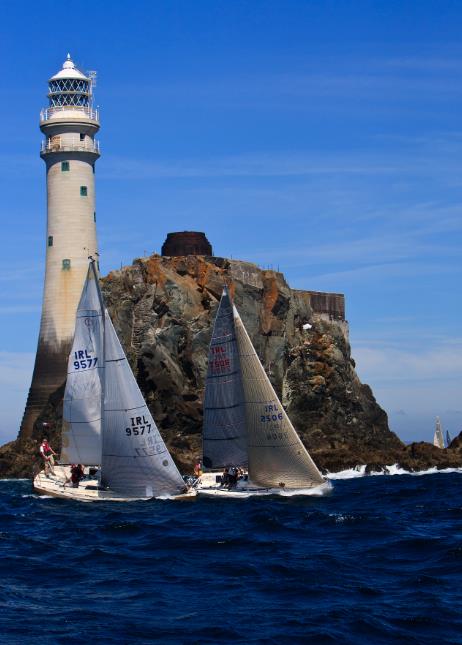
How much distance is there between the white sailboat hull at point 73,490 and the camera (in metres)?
42.3

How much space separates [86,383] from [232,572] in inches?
722

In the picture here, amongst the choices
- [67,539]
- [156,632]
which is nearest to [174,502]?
[67,539]

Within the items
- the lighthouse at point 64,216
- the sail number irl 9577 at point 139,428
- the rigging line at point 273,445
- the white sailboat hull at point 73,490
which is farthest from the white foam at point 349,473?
the sail number irl 9577 at point 139,428

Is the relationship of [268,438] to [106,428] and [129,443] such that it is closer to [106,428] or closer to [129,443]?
[129,443]

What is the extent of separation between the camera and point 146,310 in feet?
238

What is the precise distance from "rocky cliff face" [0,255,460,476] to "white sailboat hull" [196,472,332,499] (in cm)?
2176

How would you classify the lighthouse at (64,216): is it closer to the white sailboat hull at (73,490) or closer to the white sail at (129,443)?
the white sailboat hull at (73,490)

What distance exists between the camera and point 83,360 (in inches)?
1726

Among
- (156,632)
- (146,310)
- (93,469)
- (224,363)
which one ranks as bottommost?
(156,632)

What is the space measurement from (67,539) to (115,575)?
6.96 metres

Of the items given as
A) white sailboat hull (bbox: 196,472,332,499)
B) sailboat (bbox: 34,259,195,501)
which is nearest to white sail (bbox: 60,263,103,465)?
sailboat (bbox: 34,259,195,501)

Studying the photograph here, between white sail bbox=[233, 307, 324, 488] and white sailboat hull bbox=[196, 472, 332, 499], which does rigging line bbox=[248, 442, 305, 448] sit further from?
white sailboat hull bbox=[196, 472, 332, 499]

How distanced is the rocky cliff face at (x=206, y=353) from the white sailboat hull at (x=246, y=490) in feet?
71.4

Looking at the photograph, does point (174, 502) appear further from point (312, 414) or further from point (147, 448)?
point (312, 414)
